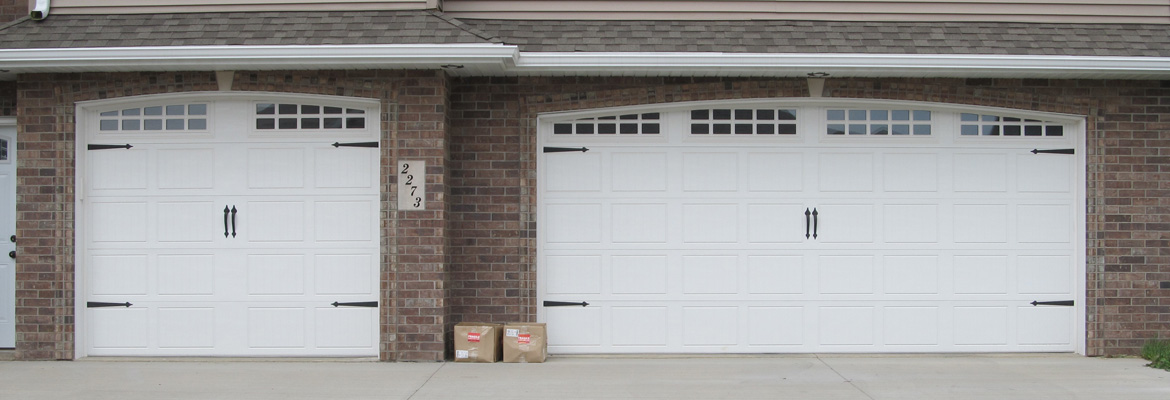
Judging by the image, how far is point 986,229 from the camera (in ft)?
28.8

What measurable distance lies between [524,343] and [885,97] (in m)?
3.66

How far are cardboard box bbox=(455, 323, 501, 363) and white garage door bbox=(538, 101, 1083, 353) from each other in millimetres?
719

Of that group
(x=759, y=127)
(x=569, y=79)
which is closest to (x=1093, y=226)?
(x=759, y=127)

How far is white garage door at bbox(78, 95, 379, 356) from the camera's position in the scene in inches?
333

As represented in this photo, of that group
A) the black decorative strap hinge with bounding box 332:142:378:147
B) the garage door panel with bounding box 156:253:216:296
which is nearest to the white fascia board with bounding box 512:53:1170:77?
the black decorative strap hinge with bounding box 332:142:378:147

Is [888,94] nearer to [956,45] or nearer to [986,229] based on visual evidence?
[956,45]

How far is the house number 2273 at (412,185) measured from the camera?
8164mm

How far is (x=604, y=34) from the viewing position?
8469 mm

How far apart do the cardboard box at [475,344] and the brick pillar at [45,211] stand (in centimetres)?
323

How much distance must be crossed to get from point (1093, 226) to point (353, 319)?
628 cm

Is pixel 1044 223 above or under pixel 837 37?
under

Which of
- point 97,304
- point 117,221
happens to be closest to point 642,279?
point 117,221

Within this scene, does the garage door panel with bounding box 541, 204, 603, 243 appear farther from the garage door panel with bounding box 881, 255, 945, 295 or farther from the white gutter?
the garage door panel with bounding box 881, 255, 945, 295

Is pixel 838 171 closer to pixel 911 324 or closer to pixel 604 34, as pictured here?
pixel 911 324
